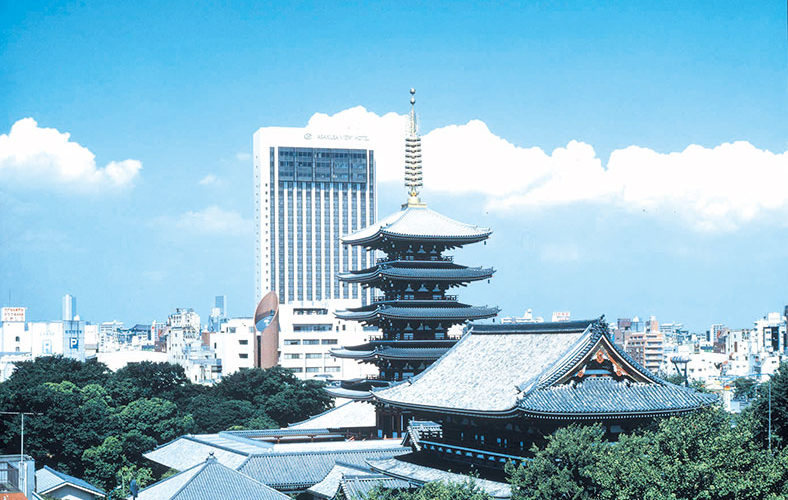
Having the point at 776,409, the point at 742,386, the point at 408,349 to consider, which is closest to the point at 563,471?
the point at 408,349

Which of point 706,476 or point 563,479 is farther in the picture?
point 563,479

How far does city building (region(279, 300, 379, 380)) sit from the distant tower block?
4.10 ft

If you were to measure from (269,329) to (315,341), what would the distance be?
7410mm

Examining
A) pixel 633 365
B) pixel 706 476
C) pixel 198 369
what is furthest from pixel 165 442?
pixel 198 369

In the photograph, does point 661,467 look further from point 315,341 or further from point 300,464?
point 315,341

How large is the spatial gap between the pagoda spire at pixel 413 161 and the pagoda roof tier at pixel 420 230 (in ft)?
4.10

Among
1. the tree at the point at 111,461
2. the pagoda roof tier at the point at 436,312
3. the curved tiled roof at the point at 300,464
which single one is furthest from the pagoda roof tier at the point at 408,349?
the tree at the point at 111,461

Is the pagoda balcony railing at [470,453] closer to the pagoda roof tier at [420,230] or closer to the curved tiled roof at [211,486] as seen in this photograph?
the curved tiled roof at [211,486]

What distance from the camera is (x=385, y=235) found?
6825 cm

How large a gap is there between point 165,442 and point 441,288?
3009cm

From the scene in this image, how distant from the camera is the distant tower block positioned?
5955 inches

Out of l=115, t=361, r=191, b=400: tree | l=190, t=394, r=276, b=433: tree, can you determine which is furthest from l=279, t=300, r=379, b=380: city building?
l=190, t=394, r=276, b=433: tree

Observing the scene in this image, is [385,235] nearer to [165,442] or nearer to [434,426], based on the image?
[434,426]

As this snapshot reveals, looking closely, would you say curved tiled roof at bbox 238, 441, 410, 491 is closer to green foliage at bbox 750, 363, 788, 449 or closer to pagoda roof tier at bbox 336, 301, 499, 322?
pagoda roof tier at bbox 336, 301, 499, 322
